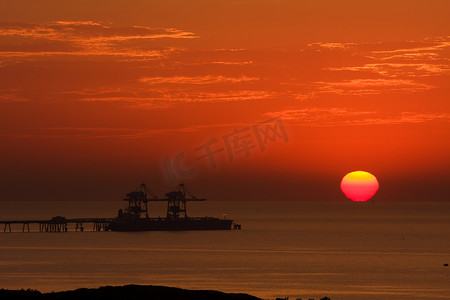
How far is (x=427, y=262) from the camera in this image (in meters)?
136

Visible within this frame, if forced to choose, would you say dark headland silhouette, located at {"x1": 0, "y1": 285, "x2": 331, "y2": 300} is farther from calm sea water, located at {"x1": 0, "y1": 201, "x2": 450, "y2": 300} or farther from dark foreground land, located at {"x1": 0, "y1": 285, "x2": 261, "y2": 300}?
calm sea water, located at {"x1": 0, "y1": 201, "x2": 450, "y2": 300}

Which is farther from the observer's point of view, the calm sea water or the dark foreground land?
the calm sea water

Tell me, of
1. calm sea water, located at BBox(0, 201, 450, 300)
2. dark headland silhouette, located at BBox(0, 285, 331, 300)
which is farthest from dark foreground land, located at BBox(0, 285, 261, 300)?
calm sea water, located at BBox(0, 201, 450, 300)

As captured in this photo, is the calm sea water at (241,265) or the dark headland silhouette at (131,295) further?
the calm sea water at (241,265)

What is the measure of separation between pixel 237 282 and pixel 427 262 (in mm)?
47542

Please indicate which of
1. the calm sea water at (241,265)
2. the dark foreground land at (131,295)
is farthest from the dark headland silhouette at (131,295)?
the calm sea water at (241,265)

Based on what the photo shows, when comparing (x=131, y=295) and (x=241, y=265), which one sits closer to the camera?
(x=131, y=295)

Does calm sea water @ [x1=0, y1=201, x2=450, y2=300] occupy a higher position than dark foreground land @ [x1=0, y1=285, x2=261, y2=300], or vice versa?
calm sea water @ [x1=0, y1=201, x2=450, y2=300]

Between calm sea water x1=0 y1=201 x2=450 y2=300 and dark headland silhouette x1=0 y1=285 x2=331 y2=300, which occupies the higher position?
calm sea water x1=0 y1=201 x2=450 y2=300

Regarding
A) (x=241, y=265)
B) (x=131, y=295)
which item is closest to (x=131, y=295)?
(x=131, y=295)

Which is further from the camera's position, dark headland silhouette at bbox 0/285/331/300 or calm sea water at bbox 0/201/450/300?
calm sea water at bbox 0/201/450/300

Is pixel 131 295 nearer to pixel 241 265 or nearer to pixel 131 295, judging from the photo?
pixel 131 295

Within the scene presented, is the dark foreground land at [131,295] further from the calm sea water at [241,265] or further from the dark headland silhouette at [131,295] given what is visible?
the calm sea water at [241,265]

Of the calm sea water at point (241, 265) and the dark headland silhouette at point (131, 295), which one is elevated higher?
→ the calm sea water at point (241, 265)
